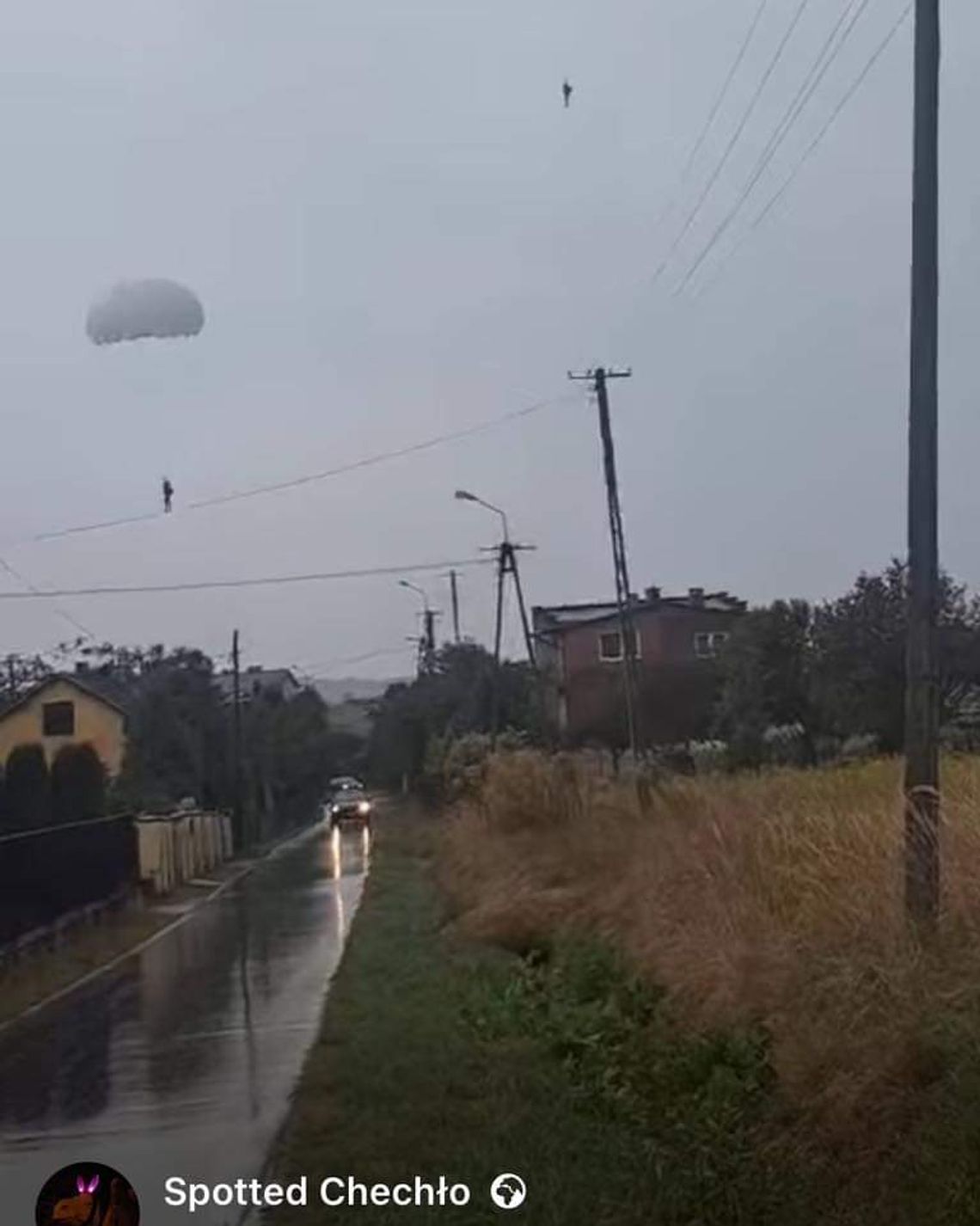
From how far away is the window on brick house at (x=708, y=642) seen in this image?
182 ft

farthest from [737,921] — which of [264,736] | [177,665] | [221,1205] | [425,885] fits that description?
[264,736]

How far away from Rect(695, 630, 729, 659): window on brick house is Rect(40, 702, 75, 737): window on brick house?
16124 millimetres

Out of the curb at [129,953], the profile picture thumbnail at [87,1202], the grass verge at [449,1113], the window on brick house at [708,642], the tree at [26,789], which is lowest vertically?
the curb at [129,953]

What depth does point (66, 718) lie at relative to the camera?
5459 centimetres

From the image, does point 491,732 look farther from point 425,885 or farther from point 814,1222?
point 814,1222

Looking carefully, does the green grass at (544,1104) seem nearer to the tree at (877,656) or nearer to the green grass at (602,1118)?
the green grass at (602,1118)

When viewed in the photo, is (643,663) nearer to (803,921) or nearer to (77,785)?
(77,785)

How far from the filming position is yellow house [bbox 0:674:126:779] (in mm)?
52156

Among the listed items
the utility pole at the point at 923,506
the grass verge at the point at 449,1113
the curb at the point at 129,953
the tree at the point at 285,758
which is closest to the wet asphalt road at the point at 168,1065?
the curb at the point at 129,953

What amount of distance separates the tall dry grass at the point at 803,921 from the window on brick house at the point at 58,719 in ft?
104

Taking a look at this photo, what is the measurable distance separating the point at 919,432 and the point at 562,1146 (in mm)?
4731

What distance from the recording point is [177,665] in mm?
78500

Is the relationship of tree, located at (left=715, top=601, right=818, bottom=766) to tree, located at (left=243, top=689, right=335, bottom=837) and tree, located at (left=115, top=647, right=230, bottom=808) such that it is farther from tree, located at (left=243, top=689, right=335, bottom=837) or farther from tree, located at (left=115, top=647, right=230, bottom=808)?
tree, located at (left=243, top=689, right=335, bottom=837)

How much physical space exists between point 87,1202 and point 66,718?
1882 inches
